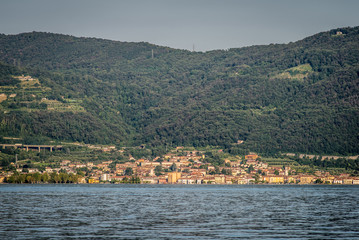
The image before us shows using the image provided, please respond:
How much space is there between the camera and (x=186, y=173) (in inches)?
7377

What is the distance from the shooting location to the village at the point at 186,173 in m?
173

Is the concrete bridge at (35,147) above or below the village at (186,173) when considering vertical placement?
above

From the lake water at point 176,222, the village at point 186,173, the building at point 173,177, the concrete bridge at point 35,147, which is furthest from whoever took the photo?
the concrete bridge at point 35,147

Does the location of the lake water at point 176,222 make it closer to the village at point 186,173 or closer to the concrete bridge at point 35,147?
the village at point 186,173

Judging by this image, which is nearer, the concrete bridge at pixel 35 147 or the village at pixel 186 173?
A: the village at pixel 186 173

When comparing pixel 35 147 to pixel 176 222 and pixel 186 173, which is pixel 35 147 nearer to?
pixel 186 173

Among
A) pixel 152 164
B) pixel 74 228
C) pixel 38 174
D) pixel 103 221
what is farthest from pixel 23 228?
pixel 152 164

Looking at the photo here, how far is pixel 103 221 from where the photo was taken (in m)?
51.8

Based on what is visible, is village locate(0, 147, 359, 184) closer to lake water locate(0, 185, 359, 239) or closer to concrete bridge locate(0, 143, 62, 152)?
concrete bridge locate(0, 143, 62, 152)

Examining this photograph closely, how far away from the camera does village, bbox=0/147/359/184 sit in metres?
173

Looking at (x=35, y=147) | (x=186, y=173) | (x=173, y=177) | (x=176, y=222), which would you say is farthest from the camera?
(x=35, y=147)

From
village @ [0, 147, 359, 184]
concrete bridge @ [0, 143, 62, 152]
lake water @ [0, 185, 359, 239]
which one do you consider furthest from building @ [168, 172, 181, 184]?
lake water @ [0, 185, 359, 239]

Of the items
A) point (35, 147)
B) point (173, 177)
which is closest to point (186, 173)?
point (173, 177)

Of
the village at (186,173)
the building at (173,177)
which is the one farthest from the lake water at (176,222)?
the building at (173,177)
